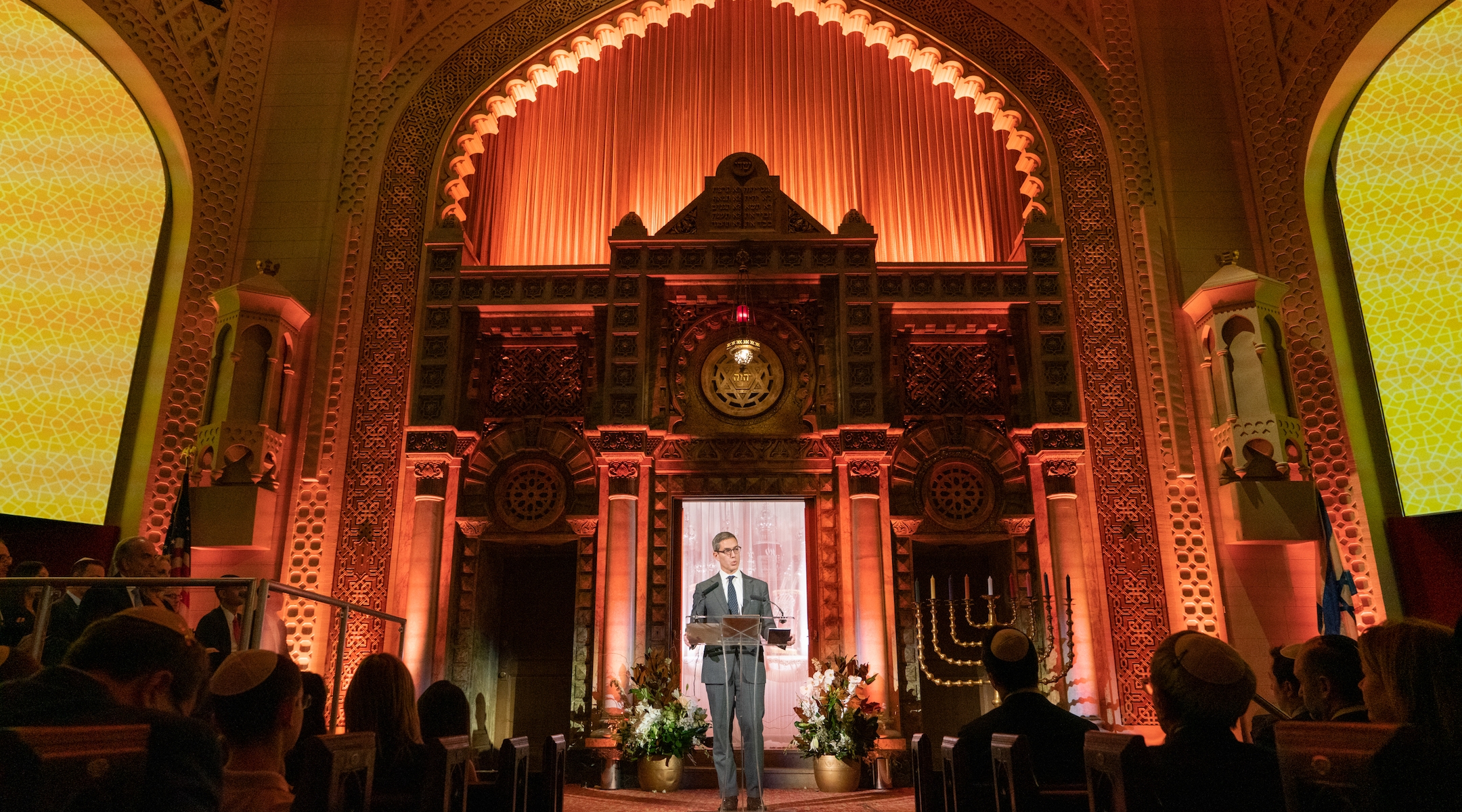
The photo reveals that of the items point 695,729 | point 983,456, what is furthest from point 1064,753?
point 983,456

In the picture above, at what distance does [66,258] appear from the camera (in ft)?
32.6

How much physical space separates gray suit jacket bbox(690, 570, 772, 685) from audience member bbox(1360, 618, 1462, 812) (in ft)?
15.7

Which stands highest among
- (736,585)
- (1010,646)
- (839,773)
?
(736,585)

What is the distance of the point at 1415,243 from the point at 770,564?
7123mm

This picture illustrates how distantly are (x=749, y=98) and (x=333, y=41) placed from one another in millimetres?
4798

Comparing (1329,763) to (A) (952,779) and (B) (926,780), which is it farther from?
(B) (926,780)

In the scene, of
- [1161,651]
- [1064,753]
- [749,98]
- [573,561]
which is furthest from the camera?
[749,98]

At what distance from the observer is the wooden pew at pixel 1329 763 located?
204 cm

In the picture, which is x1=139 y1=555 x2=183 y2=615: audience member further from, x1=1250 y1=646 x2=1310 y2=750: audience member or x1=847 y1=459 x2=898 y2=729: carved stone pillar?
x1=847 y1=459 x2=898 y2=729: carved stone pillar

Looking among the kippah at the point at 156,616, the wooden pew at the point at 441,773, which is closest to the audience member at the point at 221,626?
the kippah at the point at 156,616

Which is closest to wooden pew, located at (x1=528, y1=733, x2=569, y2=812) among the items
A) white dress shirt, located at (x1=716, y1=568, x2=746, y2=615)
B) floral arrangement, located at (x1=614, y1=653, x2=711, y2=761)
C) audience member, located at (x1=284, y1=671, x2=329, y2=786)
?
audience member, located at (x1=284, y1=671, x2=329, y2=786)

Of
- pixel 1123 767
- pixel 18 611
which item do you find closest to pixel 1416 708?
pixel 1123 767

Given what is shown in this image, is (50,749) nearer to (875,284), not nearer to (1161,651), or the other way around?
(1161,651)

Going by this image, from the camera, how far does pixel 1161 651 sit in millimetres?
2943
